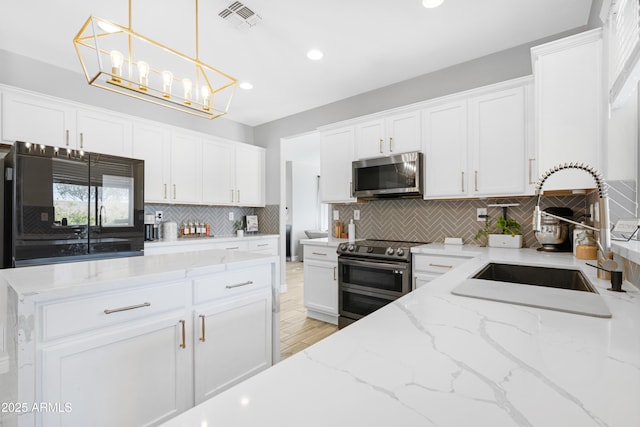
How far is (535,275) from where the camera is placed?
174 centimetres

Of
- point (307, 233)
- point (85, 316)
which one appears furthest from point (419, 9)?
point (307, 233)

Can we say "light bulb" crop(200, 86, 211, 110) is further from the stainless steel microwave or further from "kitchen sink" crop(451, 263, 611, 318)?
"kitchen sink" crop(451, 263, 611, 318)

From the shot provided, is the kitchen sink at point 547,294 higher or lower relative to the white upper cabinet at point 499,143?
lower

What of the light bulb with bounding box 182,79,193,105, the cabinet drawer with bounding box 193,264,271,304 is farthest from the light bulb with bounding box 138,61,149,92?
the cabinet drawer with bounding box 193,264,271,304

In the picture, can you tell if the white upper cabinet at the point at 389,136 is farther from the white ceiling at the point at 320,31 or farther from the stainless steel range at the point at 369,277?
the stainless steel range at the point at 369,277

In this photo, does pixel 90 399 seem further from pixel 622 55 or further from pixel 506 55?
pixel 506 55

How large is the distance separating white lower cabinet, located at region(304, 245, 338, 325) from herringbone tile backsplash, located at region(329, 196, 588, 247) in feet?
2.21

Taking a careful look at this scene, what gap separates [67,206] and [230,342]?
6.80 ft

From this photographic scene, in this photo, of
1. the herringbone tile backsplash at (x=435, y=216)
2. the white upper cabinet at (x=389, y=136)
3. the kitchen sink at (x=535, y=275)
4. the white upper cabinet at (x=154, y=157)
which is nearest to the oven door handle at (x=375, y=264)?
the herringbone tile backsplash at (x=435, y=216)

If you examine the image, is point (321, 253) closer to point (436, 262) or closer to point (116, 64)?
point (436, 262)

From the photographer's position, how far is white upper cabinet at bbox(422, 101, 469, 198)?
2.79m

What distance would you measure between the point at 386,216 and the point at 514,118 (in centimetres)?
156

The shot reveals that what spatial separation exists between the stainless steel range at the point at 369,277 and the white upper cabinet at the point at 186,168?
85.9 inches

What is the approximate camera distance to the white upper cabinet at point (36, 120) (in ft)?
8.45
